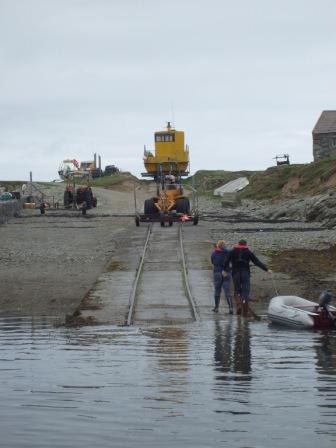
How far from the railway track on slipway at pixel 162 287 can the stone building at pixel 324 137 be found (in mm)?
59553

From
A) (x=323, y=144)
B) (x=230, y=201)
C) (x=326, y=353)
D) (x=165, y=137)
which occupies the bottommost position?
(x=326, y=353)

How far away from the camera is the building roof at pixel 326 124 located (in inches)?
3873

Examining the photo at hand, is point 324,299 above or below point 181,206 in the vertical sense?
below

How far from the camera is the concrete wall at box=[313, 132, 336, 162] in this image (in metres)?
98.1

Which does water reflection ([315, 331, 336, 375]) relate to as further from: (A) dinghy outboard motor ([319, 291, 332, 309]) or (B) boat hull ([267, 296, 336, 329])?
(A) dinghy outboard motor ([319, 291, 332, 309])

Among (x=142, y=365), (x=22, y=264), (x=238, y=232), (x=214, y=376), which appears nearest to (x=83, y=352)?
(x=142, y=365)

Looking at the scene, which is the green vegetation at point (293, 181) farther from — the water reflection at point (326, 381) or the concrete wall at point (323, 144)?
the water reflection at point (326, 381)

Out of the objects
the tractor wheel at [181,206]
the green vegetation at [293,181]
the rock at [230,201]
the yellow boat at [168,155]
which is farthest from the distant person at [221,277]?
the rock at [230,201]

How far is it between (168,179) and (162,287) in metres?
24.7

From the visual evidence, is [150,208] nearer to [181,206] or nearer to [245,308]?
[181,206]

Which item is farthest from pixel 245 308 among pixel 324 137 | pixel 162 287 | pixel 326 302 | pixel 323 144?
pixel 323 144

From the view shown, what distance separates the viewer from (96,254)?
37.0 metres

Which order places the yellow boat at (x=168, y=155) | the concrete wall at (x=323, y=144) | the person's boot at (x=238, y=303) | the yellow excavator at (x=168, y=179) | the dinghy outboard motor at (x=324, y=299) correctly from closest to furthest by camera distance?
the dinghy outboard motor at (x=324, y=299) → the person's boot at (x=238, y=303) → the yellow excavator at (x=168, y=179) → the yellow boat at (x=168, y=155) → the concrete wall at (x=323, y=144)

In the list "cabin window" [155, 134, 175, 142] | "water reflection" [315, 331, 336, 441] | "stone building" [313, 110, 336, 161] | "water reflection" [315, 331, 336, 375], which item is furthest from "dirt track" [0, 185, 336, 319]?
"stone building" [313, 110, 336, 161]
